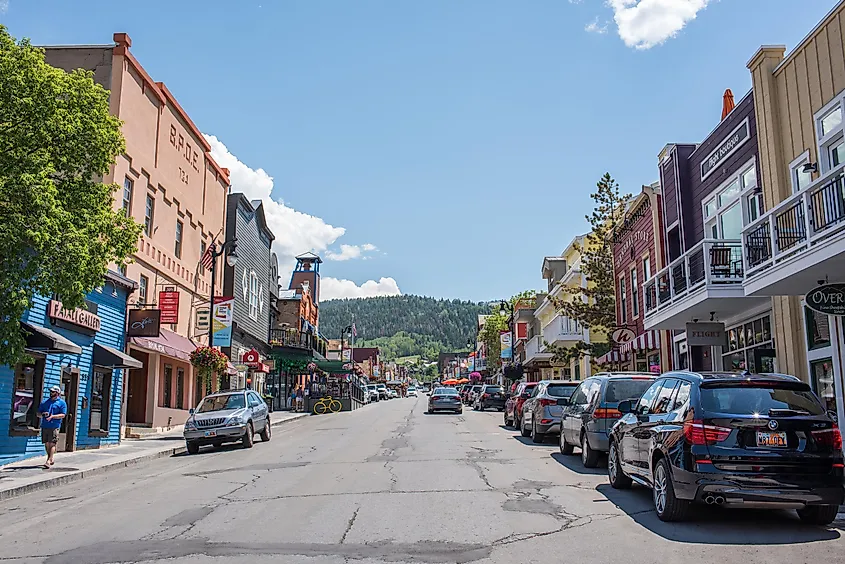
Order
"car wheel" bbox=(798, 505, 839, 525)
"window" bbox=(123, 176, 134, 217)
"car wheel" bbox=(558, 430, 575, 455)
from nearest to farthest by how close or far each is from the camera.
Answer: "car wheel" bbox=(798, 505, 839, 525), "car wheel" bbox=(558, 430, 575, 455), "window" bbox=(123, 176, 134, 217)

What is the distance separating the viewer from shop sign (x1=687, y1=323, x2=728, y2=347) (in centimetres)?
1868

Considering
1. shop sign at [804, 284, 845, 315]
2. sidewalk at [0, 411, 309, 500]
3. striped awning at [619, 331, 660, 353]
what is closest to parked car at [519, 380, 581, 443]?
striped awning at [619, 331, 660, 353]

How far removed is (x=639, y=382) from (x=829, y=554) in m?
7.71

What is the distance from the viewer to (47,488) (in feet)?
45.7

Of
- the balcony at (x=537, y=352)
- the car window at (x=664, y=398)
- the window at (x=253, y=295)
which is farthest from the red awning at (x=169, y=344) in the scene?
the balcony at (x=537, y=352)

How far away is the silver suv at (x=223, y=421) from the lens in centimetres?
2055

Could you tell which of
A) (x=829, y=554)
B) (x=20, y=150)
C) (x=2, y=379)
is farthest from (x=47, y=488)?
(x=829, y=554)

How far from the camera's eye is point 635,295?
2908 centimetres

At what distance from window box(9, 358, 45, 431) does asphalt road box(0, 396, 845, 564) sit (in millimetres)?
3358

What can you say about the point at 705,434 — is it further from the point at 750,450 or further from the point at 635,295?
the point at 635,295

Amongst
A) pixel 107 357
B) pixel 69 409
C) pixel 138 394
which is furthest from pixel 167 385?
pixel 69 409

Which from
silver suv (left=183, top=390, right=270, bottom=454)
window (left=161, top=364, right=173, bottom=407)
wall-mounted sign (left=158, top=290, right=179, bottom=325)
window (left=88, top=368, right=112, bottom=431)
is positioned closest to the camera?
silver suv (left=183, top=390, right=270, bottom=454)

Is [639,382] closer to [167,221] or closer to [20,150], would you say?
[20,150]

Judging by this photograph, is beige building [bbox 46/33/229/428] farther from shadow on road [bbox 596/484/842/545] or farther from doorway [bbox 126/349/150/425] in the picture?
shadow on road [bbox 596/484/842/545]
